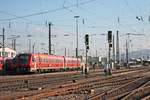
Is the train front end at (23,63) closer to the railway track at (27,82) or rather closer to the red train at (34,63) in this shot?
the red train at (34,63)

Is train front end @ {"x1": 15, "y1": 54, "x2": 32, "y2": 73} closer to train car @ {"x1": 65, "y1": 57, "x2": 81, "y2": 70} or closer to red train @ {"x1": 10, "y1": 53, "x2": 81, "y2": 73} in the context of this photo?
red train @ {"x1": 10, "y1": 53, "x2": 81, "y2": 73}

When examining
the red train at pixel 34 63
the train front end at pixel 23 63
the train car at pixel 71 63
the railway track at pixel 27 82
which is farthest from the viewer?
the train car at pixel 71 63

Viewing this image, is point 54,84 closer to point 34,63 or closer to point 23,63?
point 23,63

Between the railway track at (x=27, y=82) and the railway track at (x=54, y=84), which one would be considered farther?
the railway track at (x=27, y=82)

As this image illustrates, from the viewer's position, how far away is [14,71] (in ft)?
178

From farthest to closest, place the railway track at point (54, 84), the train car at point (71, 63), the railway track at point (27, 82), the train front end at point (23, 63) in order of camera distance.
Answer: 1. the train car at point (71, 63)
2. the train front end at point (23, 63)
3. the railway track at point (27, 82)
4. the railway track at point (54, 84)

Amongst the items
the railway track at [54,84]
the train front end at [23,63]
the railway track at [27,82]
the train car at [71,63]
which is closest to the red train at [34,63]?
the train front end at [23,63]

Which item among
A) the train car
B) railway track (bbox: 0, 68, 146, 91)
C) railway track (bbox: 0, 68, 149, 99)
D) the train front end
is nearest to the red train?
the train front end

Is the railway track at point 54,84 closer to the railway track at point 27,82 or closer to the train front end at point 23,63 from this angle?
the railway track at point 27,82

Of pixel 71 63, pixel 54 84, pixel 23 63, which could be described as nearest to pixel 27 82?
pixel 54 84

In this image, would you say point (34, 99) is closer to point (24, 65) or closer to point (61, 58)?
point (24, 65)

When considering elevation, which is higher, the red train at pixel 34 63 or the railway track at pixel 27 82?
the red train at pixel 34 63

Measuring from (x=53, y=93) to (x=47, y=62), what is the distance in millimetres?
35974

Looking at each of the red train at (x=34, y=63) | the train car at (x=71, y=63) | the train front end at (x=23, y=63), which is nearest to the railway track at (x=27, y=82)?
the train front end at (x=23, y=63)
